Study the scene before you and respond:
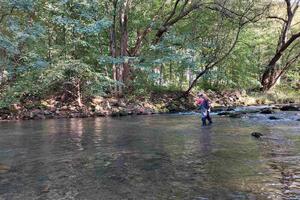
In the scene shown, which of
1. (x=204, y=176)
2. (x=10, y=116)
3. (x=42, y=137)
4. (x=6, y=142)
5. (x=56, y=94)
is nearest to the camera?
(x=204, y=176)

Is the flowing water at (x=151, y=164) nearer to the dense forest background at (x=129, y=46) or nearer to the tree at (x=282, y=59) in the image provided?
the dense forest background at (x=129, y=46)

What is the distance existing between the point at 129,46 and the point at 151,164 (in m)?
25.8

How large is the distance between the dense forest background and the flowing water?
29.3 ft

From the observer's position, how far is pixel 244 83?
40219 mm

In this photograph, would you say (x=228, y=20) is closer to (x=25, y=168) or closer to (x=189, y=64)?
(x=189, y=64)

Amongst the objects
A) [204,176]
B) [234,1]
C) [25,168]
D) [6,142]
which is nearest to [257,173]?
[204,176]

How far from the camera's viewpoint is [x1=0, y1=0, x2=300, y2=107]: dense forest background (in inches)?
1029

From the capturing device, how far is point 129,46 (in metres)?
35.7

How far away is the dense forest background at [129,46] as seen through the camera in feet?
85.8

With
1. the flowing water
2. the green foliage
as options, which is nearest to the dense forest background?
the green foliage

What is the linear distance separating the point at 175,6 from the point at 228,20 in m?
4.34

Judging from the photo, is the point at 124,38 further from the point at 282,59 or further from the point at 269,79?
the point at 282,59

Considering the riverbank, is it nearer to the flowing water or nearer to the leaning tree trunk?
the flowing water

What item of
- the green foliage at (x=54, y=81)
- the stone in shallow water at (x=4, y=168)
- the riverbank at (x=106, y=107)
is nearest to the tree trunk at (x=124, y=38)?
the riverbank at (x=106, y=107)
